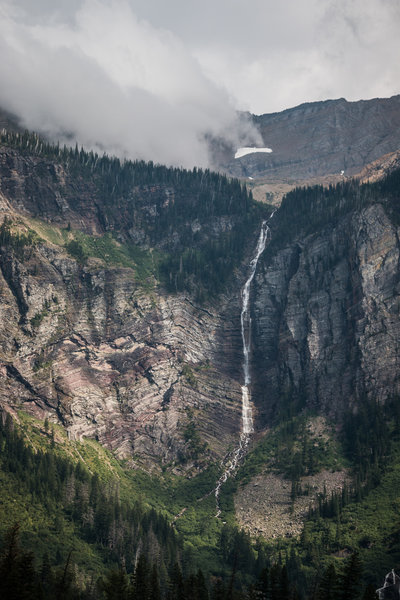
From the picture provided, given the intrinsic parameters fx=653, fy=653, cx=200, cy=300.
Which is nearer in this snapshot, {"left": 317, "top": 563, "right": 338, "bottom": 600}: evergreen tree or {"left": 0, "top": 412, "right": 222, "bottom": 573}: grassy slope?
{"left": 317, "top": 563, "right": 338, "bottom": 600}: evergreen tree

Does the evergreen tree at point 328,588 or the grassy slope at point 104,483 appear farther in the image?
the grassy slope at point 104,483

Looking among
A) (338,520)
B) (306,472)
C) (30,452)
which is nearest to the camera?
(338,520)

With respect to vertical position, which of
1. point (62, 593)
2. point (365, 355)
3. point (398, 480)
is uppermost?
point (365, 355)

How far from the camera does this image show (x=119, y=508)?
159750 mm

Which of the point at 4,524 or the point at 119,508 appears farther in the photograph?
the point at 119,508

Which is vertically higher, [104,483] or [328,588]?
[104,483]

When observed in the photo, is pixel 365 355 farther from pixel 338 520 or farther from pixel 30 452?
pixel 30 452

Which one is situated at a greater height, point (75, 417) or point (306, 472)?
point (75, 417)

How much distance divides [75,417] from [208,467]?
42923 mm

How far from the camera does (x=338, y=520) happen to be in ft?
509

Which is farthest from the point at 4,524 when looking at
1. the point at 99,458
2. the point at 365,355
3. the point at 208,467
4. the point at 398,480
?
the point at 365,355

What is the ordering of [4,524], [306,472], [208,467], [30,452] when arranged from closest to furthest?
[4,524]
[30,452]
[306,472]
[208,467]

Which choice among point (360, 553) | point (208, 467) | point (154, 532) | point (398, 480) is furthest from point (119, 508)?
point (398, 480)

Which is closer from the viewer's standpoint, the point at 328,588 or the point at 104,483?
the point at 328,588
